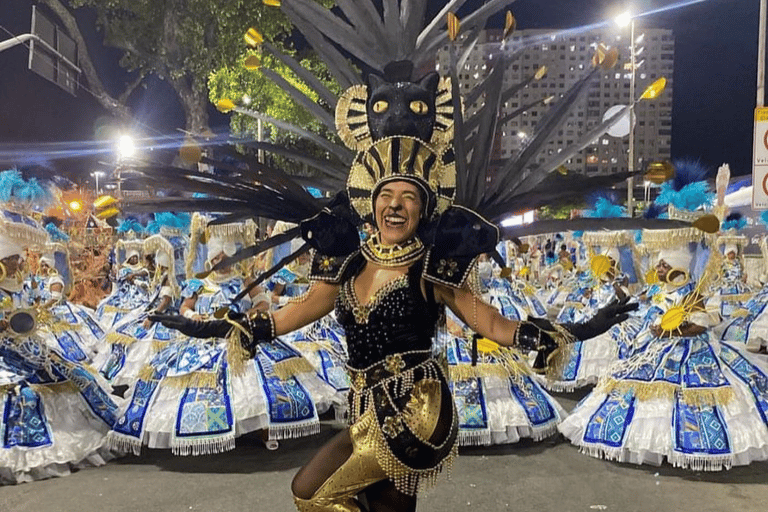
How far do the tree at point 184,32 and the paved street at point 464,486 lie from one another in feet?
34.2

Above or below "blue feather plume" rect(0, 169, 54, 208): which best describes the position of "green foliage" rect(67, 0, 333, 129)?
above

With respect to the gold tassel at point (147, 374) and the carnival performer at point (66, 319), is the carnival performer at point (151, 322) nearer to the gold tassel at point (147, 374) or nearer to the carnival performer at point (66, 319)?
the carnival performer at point (66, 319)

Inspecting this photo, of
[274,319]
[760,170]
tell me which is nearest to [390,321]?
[274,319]

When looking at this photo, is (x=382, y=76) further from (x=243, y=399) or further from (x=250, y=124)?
(x=250, y=124)

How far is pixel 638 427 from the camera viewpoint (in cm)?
509

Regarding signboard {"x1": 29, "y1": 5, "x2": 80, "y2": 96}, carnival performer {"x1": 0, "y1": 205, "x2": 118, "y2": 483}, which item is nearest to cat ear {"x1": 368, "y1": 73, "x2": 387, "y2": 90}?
carnival performer {"x1": 0, "y1": 205, "x2": 118, "y2": 483}

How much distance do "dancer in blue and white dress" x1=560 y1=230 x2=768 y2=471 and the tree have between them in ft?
36.8

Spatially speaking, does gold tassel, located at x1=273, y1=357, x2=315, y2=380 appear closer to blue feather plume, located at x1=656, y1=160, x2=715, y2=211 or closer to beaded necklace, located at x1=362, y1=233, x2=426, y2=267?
beaded necklace, located at x1=362, y1=233, x2=426, y2=267

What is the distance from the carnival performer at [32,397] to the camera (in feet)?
15.5

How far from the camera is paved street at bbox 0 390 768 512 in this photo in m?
4.33

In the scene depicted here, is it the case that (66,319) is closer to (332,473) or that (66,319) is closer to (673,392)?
(332,473)

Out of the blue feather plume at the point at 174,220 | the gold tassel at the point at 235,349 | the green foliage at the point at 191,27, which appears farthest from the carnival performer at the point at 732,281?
the green foliage at the point at 191,27

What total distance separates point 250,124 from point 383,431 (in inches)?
470

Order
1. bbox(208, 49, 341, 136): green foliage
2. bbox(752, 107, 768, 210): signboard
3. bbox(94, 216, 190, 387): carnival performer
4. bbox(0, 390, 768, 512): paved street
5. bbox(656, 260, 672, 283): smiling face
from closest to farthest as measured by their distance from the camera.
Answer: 1. bbox(0, 390, 768, 512): paved street
2. bbox(656, 260, 672, 283): smiling face
3. bbox(752, 107, 768, 210): signboard
4. bbox(94, 216, 190, 387): carnival performer
5. bbox(208, 49, 341, 136): green foliage
